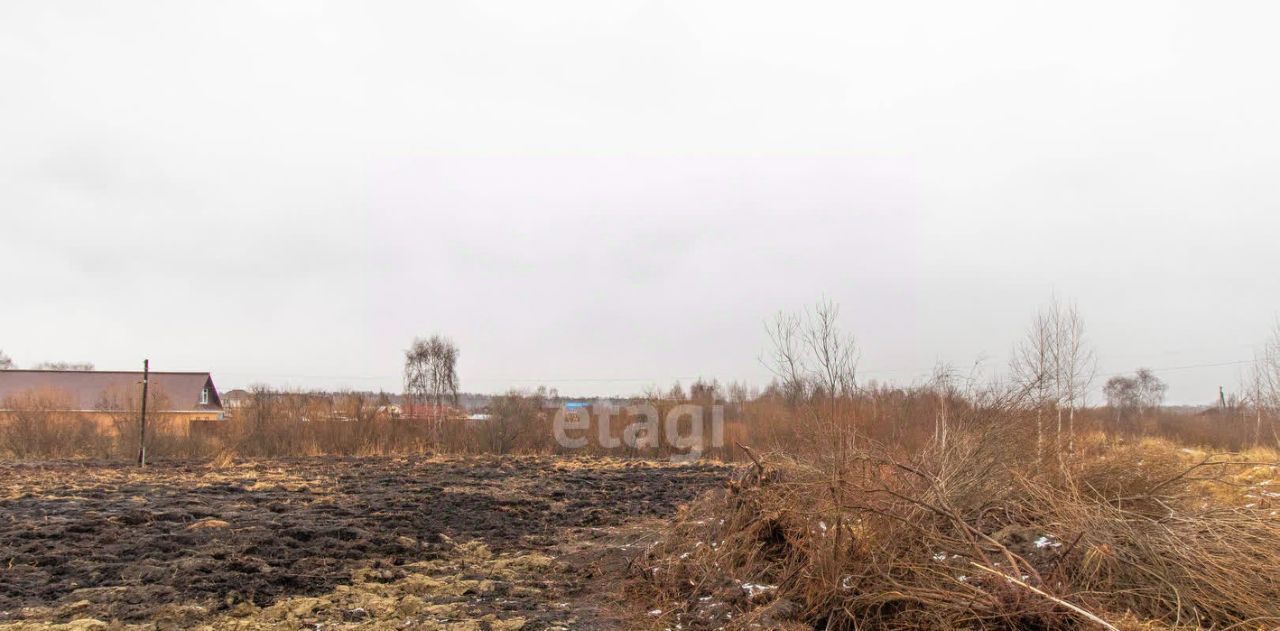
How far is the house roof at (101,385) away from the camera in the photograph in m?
24.4

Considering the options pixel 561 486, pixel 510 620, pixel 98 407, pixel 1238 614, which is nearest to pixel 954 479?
pixel 1238 614

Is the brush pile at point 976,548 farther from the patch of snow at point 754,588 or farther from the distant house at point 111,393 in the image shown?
the distant house at point 111,393

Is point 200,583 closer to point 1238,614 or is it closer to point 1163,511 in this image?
point 1238,614

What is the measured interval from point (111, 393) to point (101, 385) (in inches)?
177

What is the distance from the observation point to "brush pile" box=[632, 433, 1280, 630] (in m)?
4.00

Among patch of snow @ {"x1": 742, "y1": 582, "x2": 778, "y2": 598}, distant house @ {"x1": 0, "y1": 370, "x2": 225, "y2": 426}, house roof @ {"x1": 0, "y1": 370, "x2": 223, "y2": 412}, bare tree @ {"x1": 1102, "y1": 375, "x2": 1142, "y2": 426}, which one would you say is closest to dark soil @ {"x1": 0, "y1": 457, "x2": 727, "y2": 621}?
patch of snow @ {"x1": 742, "y1": 582, "x2": 778, "y2": 598}

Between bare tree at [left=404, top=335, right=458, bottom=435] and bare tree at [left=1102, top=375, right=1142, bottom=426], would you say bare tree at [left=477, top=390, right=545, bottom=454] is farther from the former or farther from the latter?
bare tree at [left=1102, top=375, right=1142, bottom=426]

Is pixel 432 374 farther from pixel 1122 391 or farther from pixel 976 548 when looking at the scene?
pixel 1122 391

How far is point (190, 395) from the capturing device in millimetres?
33031

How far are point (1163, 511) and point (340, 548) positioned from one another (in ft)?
25.4

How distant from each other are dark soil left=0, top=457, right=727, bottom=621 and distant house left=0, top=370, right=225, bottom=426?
18.4 feet

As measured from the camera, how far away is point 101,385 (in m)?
28.8

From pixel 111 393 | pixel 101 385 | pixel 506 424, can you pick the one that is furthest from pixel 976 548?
pixel 101 385

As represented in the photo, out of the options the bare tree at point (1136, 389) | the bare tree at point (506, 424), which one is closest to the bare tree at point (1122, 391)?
the bare tree at point (1136, 389)
